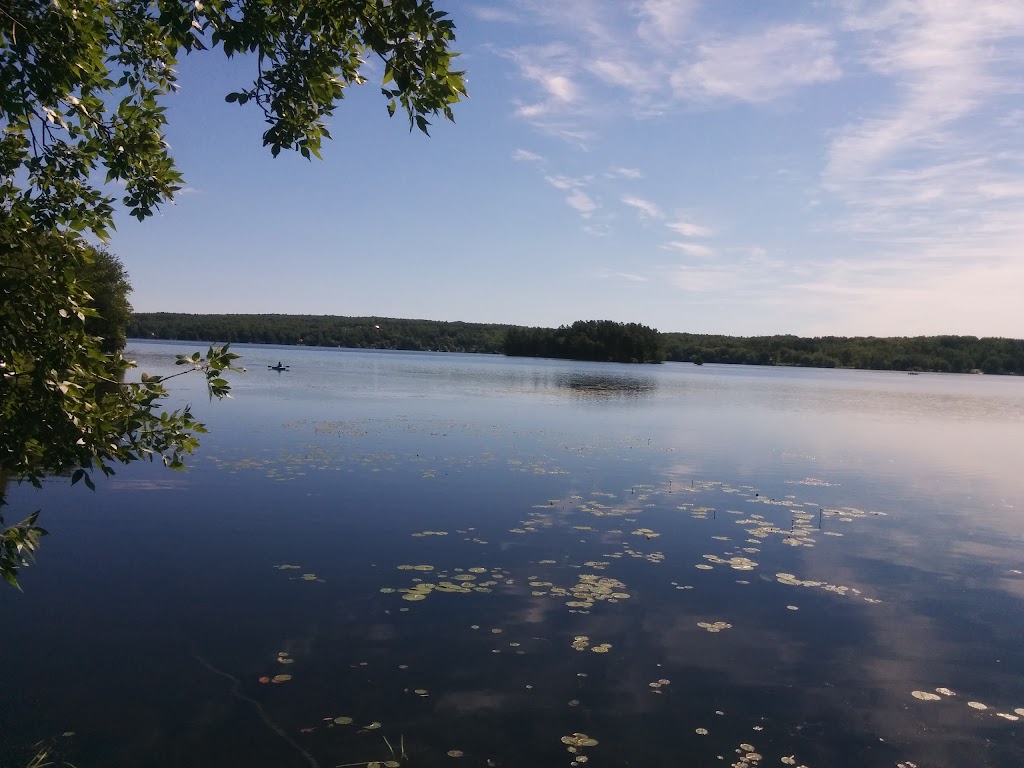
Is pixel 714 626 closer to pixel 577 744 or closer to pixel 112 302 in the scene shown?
pixel 577 744

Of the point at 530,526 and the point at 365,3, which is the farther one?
the point at 530,526

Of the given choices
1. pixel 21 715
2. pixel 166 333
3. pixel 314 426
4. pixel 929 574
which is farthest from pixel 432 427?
pixel 166 333

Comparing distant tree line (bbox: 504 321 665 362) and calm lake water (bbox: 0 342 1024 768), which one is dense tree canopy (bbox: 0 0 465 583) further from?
distant tree line (bbox: 504 321 665 362)

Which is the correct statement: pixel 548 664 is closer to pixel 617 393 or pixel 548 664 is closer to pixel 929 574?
pixel 929 574

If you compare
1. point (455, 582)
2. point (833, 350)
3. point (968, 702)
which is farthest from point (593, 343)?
point (968, 702)

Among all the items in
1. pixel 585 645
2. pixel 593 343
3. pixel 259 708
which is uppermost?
pixel 593 343

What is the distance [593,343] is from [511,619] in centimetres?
15648

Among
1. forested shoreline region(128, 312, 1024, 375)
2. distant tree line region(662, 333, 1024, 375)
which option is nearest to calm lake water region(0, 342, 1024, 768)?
forested shoreline region(128, 312, 1024, 375)

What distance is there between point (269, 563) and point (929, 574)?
1144 cm

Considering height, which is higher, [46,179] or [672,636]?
[46,179]

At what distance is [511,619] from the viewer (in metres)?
10.2

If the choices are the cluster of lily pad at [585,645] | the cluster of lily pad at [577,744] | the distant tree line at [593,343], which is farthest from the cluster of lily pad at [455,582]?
the distant tree line at [593,343]

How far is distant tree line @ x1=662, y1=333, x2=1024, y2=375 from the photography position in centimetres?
16338

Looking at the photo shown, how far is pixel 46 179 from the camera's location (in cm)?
604
